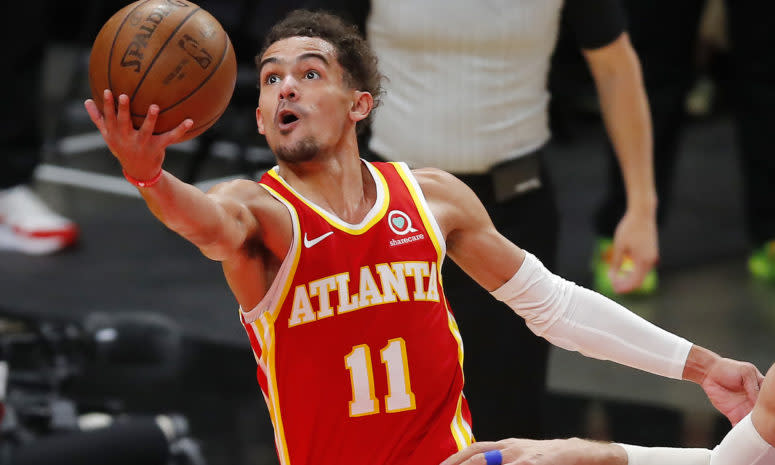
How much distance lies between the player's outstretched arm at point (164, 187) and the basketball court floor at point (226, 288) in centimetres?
121

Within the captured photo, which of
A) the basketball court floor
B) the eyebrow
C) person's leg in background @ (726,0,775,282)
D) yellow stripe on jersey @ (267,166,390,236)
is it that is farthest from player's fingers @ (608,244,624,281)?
person's leg in background @ (726,0,775,282)

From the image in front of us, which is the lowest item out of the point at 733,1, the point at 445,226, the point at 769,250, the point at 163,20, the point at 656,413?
the point at 656,413

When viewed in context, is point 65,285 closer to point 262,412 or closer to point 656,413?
point 262,412

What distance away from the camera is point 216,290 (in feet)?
19.6

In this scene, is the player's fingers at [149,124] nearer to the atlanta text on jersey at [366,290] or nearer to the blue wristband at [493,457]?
the atlanta text on jersey at [366,290]

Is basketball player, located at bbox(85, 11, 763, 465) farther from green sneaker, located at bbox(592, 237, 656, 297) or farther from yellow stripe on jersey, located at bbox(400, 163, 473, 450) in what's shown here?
green sneaker, located at bbox(592, 237, 656, 297)

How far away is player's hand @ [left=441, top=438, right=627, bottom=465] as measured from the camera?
231 cm

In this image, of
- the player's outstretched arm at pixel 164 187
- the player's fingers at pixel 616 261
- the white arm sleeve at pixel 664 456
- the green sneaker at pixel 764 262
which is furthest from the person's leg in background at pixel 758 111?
the player's outstretched arm at pixel 164 187

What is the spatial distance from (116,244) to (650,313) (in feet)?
9.19

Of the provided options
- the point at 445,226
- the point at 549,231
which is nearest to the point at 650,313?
the point at 549,231

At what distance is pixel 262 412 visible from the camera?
4.87 metres

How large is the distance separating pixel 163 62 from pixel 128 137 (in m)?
0.17

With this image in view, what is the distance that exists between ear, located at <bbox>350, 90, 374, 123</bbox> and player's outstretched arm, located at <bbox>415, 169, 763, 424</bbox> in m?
0.19

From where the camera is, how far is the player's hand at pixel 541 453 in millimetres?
2309
